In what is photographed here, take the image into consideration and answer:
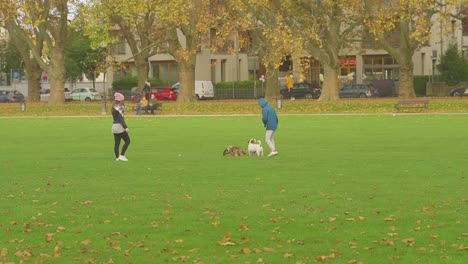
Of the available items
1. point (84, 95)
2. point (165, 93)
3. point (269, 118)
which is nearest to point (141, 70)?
point (165, 93)

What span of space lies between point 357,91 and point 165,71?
2914 cm

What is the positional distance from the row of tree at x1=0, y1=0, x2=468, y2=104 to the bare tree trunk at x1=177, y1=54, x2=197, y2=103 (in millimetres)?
63

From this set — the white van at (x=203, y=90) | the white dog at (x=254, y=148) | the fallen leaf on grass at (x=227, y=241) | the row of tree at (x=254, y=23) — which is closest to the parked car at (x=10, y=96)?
the white van at (x=203, y=90)

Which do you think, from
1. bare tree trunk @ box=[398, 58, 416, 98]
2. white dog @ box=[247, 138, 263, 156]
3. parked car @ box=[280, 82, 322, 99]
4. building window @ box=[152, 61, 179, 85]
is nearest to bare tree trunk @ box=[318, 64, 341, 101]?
bare tree trunk @ box=[398, 58, 416, 98]

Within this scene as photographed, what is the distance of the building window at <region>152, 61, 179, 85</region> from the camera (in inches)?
4311

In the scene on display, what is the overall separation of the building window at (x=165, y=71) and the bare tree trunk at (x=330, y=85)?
47.3 meters

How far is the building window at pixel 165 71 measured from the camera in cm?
10950

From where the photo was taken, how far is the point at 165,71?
362 ft

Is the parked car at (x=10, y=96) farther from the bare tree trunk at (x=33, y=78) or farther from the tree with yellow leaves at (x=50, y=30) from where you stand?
the tree with yellow leaves at (x=50, y=30)

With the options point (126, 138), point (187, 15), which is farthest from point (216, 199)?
point (187, 15)

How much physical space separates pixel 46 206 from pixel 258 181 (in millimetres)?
5046

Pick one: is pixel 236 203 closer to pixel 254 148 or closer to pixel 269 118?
pixel 254 148

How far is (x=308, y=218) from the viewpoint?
51.4ft

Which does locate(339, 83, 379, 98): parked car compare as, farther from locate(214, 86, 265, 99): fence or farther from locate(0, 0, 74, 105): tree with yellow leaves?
locate(0, 0, 74, 105): tree with yellow leaves
